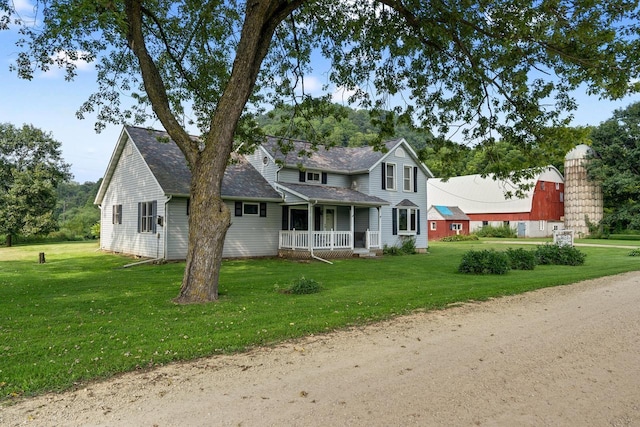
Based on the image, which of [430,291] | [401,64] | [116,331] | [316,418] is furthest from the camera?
[401,64]

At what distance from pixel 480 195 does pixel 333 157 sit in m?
28.6

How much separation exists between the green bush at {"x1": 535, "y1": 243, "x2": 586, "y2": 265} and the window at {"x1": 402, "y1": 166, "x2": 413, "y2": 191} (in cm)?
904

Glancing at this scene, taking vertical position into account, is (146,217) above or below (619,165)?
below

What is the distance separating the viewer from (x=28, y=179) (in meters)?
31.7

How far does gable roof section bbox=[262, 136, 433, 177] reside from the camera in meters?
22.1

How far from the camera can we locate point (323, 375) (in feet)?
15.2


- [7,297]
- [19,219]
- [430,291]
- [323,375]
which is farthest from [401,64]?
[19,219]

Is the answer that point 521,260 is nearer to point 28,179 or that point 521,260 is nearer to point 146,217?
point 146,217

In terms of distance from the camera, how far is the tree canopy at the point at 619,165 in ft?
137

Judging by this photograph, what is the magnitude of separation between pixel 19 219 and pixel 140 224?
1790cm

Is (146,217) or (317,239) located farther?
(317,239)


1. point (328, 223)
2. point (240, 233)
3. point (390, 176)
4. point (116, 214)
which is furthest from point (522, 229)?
point (116, 214)

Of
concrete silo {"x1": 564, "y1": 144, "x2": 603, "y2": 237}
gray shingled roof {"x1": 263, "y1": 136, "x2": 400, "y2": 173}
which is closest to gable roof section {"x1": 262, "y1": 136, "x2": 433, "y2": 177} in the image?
gray shingled roof {"x1": 263, "y1": 136, "x2": 400, "y2": 173}

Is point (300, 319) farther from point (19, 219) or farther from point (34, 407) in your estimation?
point (19, 219)
